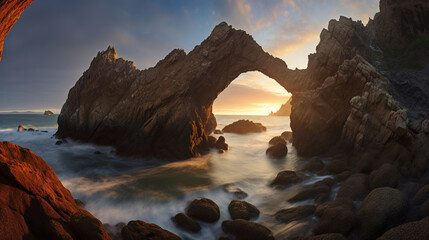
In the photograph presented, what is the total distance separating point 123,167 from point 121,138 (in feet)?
17.6

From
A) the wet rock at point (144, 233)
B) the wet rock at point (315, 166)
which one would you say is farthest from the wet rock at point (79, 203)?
the wet rock at point (315, 166)

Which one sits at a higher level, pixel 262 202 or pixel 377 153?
pixel 377 153

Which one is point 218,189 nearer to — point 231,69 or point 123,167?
point 123,167

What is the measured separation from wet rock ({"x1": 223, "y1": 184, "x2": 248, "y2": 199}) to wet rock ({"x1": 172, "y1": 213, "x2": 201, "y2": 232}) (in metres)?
4.17

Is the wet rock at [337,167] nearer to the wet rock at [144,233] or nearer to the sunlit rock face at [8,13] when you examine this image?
the wet rock at [144,233]

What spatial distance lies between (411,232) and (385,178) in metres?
5.12

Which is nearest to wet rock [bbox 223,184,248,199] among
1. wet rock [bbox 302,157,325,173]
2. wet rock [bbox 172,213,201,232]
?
wet rock [bbox 172,213,201,232]

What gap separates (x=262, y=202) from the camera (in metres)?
11.3

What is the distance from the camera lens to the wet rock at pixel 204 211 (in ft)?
29.8

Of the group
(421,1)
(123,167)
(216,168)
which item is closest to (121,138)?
(123,167)

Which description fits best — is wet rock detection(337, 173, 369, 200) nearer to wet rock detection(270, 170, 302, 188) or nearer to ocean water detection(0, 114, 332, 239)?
ocean water detection(0, 114, 332, 239)

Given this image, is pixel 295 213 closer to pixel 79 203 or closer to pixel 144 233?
pixel 144 233

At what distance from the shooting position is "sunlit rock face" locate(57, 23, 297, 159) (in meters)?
21.9

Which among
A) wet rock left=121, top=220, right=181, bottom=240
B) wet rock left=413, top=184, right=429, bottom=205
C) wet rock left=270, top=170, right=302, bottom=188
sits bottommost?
wet rock left=121, top=220, right=181, bottom=240
